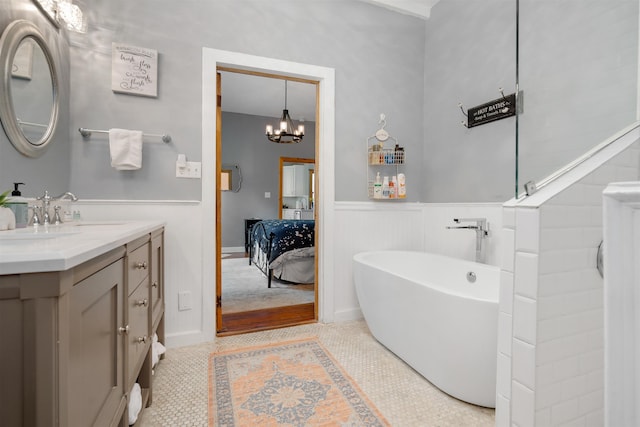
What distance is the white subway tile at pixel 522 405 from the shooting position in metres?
0.97

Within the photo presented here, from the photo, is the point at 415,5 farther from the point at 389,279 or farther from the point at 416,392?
the point at 416,392

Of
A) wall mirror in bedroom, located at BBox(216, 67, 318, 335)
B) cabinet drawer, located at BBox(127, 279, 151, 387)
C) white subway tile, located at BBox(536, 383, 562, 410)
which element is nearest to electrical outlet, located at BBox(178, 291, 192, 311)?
wall mirror in bedroom, located at BBox(216, 67, 318, 335)

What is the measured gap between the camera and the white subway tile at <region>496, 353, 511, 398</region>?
1.04 metres

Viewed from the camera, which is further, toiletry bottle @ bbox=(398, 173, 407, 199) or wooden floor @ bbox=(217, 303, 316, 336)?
toiletry bottle @ bbox=(398, 173, 407, 199)

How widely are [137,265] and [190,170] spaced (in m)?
1.08

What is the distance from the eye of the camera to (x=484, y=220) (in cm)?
221

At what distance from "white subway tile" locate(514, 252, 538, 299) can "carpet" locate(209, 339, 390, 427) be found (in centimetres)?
85

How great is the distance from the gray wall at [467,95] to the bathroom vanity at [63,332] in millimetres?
2293

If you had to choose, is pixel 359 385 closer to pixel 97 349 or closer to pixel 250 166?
pixel 97 349

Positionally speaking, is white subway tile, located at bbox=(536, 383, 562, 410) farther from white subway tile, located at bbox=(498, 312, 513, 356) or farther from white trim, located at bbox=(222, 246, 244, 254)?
white trim, located at bbox=(222, 246, 244, 254)

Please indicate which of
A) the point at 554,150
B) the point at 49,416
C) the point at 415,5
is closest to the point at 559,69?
the point at 554,150

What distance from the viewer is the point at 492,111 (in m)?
2.18

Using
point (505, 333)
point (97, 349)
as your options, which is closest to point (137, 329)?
point (97, 349)

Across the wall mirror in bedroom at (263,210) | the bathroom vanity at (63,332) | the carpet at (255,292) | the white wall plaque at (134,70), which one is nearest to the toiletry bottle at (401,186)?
the wall mirror in bedroom at (263,210)
